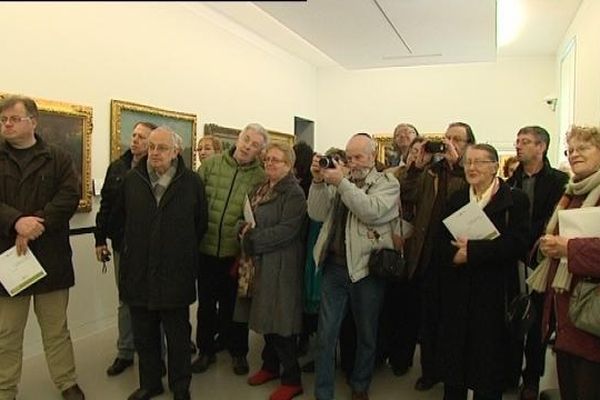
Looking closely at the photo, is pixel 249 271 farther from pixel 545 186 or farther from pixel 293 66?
pixel 293 66

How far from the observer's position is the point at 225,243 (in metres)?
3.03

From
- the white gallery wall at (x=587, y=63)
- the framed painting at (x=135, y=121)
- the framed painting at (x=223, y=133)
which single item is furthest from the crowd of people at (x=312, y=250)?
the framed painting at (x=223, y=133)

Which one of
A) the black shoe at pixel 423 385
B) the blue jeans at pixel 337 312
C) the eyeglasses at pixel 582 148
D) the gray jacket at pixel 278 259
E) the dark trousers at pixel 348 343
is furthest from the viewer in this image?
the dark trousers at pixel 348 343

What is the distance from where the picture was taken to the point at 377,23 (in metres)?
4.59

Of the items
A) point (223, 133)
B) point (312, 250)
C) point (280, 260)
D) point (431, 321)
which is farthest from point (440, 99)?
point (431, 321)

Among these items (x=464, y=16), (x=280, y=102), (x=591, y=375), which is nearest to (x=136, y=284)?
(x=591, y=375)

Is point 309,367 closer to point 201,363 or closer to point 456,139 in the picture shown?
point 201,363

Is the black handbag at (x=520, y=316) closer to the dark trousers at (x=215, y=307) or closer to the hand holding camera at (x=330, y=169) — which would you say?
the hand holding camera at (x=330, y=169)

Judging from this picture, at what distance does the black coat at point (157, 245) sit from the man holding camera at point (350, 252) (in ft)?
2.23

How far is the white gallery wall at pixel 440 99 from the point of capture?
23.1 ft

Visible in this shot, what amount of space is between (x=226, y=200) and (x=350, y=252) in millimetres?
885

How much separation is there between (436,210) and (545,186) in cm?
64

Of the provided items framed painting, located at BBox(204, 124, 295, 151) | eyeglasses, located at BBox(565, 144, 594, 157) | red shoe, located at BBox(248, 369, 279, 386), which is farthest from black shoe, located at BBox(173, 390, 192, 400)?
framed painting, located at BBox(204, 124, 295, 151)

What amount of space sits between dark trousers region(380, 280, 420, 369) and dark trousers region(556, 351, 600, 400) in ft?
3.76
